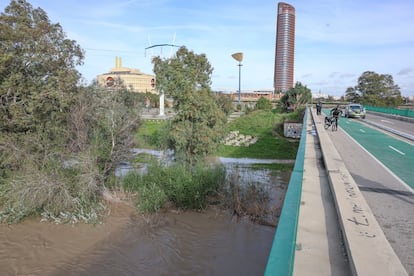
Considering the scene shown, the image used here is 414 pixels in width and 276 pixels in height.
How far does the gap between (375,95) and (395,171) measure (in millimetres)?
66610

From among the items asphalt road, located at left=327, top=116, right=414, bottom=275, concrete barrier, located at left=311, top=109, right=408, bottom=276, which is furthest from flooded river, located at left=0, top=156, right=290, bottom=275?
concrete barrier, located at left=311, top=109, right=408, bottom=276

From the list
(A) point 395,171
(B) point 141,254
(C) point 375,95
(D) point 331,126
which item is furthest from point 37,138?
(C) point 375,95

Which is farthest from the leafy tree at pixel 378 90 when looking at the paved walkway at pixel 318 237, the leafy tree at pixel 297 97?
the paved walkway at pixel 318 237

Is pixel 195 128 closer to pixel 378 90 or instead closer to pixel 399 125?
pixel 399 125

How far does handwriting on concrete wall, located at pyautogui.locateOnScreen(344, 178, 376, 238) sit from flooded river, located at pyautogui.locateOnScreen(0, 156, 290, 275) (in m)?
5.40

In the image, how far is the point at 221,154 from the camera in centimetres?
3031

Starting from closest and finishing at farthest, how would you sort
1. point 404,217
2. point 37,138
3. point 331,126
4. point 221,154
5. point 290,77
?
point 404,217
point 37,138
point 331,126
point 221,154
point 290,77

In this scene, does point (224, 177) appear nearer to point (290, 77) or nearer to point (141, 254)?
point (141, 254)

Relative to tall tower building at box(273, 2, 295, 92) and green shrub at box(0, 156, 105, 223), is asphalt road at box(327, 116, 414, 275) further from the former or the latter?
tall tower building at box(273, 2, 295, 92)

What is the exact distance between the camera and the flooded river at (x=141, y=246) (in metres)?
10.3

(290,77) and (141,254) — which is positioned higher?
(290,77)

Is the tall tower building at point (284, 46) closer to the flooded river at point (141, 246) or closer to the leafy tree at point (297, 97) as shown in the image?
the leafy tree at point (297, 97)

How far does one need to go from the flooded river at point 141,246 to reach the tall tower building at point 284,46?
133749mm

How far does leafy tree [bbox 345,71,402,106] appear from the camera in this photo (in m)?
67.6
